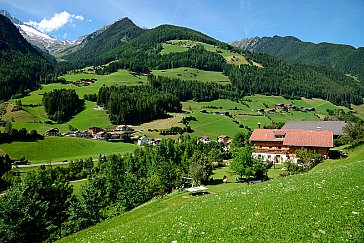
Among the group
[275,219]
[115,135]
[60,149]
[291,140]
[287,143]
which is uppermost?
[275,219]

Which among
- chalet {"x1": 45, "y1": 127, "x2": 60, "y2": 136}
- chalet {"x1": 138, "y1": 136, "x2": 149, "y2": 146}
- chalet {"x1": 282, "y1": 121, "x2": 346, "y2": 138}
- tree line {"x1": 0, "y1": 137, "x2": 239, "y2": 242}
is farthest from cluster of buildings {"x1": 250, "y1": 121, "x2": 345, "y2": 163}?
chalet {"x1": 45, "y1": 127, "x2": 60, "y2": 136}

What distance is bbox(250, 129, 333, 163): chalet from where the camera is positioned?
73.6 metres

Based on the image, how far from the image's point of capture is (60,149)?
126 metres

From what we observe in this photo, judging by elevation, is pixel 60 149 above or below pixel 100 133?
below

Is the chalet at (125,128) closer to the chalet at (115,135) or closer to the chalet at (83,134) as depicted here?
the chalet at (115,135)

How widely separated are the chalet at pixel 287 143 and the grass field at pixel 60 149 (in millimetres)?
60263

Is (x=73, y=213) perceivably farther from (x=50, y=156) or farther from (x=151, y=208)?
(x=50, y=156)

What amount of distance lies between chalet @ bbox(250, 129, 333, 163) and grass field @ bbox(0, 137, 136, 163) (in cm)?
6026

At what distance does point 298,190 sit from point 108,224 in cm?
2328

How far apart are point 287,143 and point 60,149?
3587 inches

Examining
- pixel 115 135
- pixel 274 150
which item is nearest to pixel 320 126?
pixel 274 150

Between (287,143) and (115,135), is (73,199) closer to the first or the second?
(287,143)

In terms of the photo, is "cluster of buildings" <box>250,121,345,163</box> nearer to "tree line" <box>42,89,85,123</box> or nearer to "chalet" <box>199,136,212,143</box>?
"chalet" <box>199,136,212,143</box>

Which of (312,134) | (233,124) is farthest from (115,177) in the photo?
(233,124)
